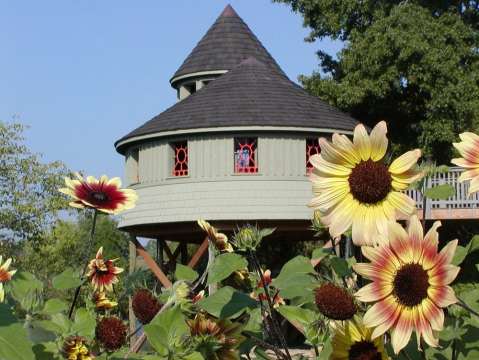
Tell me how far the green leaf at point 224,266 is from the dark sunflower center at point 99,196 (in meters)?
0.55

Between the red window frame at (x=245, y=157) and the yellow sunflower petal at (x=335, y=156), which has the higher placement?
the yellow sunflower petal at (x=335, y=156)

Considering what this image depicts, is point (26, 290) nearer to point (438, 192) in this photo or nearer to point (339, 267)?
point (339, 267)

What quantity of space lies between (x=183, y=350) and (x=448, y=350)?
555mm

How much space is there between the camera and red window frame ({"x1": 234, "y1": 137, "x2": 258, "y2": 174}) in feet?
61.9

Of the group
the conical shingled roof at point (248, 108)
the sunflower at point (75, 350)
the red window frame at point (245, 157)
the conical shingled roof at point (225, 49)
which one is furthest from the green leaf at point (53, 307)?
the conical shingled roof at point (225, 49)

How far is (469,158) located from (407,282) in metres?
0.38

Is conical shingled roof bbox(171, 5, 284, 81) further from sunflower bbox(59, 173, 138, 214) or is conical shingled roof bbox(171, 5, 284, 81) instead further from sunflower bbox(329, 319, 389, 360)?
sunflower bbox(329, 319, 389, 360)

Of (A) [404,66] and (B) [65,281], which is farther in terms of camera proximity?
(A) [404,66]

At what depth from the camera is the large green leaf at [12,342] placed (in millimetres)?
1064

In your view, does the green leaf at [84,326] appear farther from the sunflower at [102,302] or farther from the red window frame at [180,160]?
the red window frame at [180,160]

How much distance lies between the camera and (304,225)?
18.9 metres

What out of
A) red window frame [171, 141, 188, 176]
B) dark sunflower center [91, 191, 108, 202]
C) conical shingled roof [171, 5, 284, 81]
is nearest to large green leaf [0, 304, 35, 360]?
dark sunflower center [91, 191, 108, 202]

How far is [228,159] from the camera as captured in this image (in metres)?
18.6

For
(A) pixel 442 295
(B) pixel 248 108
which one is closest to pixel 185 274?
(A) pixel 442 295
